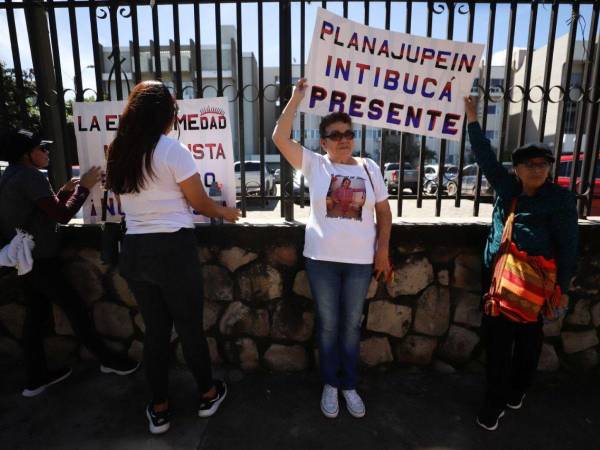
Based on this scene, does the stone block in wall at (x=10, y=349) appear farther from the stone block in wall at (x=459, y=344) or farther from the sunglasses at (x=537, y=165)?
the sunglasses at (x=537, y=165)

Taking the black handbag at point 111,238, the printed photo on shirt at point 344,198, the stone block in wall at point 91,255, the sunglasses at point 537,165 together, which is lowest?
the stone block in wall at point 91,255

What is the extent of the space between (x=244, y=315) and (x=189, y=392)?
0.64 metres

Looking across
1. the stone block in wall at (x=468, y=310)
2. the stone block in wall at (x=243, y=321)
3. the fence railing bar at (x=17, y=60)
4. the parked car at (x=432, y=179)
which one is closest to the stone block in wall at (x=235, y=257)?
the stone block in wall at (x=243, y=321)

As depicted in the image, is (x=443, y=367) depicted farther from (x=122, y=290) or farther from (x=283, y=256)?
(x=122, y=290)

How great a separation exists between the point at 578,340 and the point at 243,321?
250cm

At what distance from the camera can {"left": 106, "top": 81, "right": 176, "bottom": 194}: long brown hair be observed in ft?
6.81

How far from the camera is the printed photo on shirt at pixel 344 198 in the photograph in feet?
7.94

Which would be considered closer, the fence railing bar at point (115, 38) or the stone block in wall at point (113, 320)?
the fence railing bar at point (115, 38)

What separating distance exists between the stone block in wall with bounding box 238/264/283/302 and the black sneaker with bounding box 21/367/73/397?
1.41 m

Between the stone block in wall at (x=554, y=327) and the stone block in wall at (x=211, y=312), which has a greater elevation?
the stone block in wall at (x=211, y=312)

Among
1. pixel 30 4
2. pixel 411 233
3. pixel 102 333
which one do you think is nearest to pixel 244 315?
pixel 102 333

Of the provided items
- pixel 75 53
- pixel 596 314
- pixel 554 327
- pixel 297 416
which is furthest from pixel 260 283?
pixel 596 314

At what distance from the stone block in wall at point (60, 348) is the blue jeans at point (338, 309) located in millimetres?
2039

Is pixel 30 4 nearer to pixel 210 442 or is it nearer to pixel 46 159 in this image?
pixel 46 159
